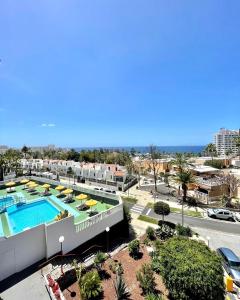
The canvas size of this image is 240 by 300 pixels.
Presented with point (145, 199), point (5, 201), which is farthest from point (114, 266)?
point (145, 199)

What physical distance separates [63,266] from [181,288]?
8320mm

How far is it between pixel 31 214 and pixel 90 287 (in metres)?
12.6

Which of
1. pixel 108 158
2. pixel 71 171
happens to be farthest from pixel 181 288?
pixel 108 158

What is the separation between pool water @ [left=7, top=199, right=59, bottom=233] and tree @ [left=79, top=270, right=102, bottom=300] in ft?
27.1

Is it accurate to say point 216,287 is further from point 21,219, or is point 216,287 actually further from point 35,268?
point 21,219

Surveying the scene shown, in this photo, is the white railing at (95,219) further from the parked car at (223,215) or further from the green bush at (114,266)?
the parked car at (223,215)

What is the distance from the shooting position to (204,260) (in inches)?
479

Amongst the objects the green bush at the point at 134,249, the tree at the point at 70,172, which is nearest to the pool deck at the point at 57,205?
the green bush at the point at 134,249

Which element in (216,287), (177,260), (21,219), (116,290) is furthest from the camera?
(21,219)

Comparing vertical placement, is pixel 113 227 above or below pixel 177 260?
below

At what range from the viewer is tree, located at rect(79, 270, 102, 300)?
1270 cm

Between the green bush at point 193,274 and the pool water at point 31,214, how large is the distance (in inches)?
488

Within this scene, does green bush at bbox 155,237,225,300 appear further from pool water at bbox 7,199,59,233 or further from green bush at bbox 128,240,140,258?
pool water at bbox 7,199,59,233

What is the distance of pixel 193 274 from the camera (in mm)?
11539
